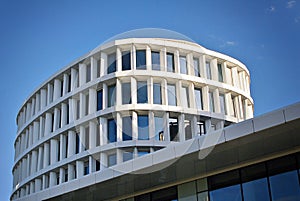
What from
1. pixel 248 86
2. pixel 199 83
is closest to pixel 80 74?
pixel 199 83

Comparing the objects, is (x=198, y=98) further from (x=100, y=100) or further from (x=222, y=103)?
(x=100, y=100)

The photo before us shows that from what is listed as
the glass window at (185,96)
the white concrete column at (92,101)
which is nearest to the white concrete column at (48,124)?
the white concrete column at (92,101)

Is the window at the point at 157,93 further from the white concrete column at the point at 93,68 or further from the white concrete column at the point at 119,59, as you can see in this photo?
the white concrete column at the point at 93,68

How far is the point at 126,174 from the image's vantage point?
52.4 feet

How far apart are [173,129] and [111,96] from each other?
6.79 m

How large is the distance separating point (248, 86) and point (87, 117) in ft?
59.5

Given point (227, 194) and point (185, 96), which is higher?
point (185, 96)

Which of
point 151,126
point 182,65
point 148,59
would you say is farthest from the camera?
point 182,65

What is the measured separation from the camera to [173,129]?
143ft

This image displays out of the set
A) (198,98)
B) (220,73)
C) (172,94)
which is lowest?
(198,98)

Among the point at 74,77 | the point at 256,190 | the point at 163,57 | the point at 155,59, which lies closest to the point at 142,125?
the point at 155,59

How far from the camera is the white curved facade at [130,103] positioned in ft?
132

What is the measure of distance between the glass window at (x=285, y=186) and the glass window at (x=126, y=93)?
27441 mm

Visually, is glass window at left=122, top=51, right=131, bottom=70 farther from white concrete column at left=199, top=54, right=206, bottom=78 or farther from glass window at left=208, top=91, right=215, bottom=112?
glass window at left=208, top=91, right=215, bottom=112
